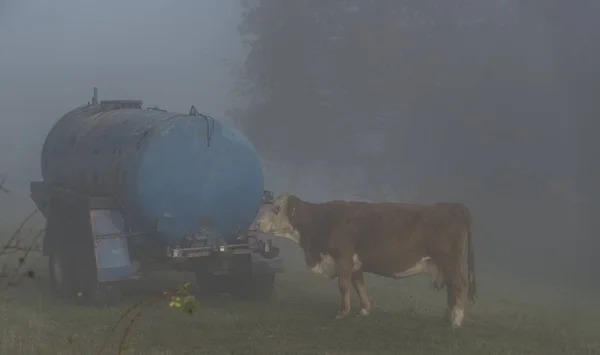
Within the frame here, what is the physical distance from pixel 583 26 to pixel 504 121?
13.0 feet

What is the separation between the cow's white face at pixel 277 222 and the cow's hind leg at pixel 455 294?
99.1 inches

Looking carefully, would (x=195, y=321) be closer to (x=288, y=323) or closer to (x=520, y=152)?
(x=288, y=323)

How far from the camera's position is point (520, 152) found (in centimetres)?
2623

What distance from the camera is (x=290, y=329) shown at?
1022 centimetres

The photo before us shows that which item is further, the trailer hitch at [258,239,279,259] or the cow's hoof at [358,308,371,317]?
the trailer hitch at [258,239,279,259]

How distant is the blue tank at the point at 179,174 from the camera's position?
1144cm

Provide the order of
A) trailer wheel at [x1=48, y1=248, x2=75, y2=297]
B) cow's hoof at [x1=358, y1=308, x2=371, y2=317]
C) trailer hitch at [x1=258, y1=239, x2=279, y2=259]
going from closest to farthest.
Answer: cow's hoof at [x1=358, y1=308, x2=371, y2=317]
trailer hitch at [x1=258, y1=239, x2=279, y2=259]
trailer wheel at [x1=48, y1=248, x2=75, y2=297]

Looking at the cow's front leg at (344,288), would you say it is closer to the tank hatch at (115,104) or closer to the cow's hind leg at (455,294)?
the cow's hind leg at (455,294)

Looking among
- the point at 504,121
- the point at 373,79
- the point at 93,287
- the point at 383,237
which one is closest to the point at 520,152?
the point at 504,121

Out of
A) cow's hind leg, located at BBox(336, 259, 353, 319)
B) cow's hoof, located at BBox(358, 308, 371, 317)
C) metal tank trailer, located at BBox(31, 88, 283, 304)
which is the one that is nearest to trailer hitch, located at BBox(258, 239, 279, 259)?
metal tank trailer, located at BBox(31, 88, 283, 304)

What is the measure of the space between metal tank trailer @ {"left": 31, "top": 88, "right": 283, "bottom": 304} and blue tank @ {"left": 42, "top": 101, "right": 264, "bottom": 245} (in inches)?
0.6

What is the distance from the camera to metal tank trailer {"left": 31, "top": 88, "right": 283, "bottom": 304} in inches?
452

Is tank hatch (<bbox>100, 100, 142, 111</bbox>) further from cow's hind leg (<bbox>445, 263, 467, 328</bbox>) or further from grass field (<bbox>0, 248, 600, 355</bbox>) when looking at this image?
cow's hind leg (<bbox>445, 263, 467, 328</bbox>)

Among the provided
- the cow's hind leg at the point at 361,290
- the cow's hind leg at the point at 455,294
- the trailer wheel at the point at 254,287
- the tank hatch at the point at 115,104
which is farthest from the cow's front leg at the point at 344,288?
the tank hatch at the point at 115,104
